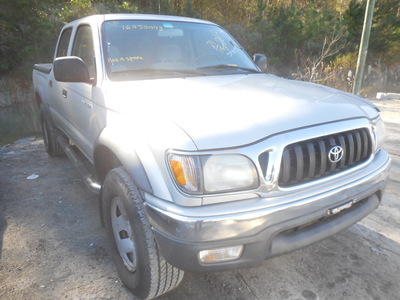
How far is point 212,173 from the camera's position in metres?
1.46

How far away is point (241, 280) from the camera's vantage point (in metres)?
2.11

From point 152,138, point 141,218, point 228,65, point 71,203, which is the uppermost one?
point 228,65

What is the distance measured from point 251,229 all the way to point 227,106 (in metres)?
0.70

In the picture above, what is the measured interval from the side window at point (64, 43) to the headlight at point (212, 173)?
284 cm

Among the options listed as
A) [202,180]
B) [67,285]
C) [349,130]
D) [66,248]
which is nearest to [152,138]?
[202,180]

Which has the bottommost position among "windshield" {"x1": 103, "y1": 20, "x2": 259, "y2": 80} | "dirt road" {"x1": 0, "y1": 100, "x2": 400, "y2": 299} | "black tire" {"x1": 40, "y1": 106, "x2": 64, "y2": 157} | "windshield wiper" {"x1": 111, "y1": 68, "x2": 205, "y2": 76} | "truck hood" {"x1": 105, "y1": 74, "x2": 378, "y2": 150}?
"dirt road" {"x1": 0, "y1": 100, "x2": 400, "y2": 299}

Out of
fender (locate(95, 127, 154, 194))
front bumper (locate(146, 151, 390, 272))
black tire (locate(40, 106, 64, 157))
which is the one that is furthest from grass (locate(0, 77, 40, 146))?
front bumper (locate(146, 151, 390, 272))

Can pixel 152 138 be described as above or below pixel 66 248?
above

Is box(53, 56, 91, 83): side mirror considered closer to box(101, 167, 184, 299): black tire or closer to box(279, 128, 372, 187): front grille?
box(101, 167, 184, 299): black tire

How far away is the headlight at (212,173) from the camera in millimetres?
1437

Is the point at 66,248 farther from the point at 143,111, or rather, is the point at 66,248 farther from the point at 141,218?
the point at 143,111

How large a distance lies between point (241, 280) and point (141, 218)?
0.95 m

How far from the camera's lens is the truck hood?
152cm

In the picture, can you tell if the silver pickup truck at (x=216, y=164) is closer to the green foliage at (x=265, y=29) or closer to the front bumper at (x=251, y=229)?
the front bumper at (x=251, y=229)
